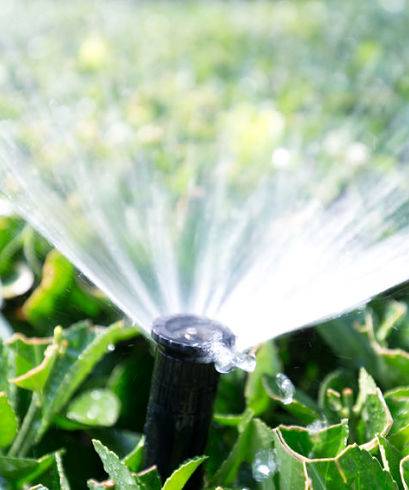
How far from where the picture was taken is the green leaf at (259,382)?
1222 millimetres

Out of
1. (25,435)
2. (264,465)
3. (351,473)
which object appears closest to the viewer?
(351,473)

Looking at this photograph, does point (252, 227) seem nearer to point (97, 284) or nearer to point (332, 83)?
point (97, 284)

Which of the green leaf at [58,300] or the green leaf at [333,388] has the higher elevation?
the green leaf at [58,300]

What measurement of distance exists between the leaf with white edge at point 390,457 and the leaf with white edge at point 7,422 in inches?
17.7

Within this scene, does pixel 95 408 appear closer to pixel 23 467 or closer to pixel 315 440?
pixel 23 467

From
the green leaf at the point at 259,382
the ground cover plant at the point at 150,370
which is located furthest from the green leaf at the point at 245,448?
the green leaf at the point at 259,382

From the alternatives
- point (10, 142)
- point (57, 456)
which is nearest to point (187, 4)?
point (10, 142)

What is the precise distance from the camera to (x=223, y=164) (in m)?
2.38

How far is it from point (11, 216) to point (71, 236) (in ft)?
0.44

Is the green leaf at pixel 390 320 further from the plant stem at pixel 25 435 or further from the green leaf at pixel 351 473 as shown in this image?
the plant stem at pixel 25 435

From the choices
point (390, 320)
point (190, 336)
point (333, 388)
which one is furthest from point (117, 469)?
point (390, 320)

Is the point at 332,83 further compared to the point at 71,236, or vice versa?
the point at 332,83

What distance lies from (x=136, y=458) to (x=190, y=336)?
0.20 meters

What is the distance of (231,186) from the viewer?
2166 mm
